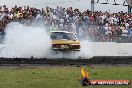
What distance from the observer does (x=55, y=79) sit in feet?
44.9

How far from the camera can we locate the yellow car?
80.0ft

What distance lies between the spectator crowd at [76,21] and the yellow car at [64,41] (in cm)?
101

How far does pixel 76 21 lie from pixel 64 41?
7.55ft

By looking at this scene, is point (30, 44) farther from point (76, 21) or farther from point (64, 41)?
point (76, 21)

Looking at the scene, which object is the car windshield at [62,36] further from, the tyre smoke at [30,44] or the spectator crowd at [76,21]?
the spectator crowd at [76,21]

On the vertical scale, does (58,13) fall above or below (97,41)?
above

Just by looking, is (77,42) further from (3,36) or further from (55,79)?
(55,79)

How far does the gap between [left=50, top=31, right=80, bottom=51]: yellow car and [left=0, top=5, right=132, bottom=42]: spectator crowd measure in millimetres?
1012

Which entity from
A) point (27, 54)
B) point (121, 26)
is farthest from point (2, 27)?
point (121, 26)

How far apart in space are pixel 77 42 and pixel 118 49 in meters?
3.02

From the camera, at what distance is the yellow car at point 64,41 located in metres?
24.4

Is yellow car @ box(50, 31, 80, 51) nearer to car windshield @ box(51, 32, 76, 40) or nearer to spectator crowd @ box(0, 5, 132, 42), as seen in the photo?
car windshield @ box(51, 32, 76, 40)

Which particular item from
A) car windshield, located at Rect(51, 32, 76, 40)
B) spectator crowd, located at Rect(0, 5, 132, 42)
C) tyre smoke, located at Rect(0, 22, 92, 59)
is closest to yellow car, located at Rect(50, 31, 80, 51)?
car windshield, located at Rect(51, 32, 76, 40)

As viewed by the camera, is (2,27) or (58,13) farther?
(58,13)
